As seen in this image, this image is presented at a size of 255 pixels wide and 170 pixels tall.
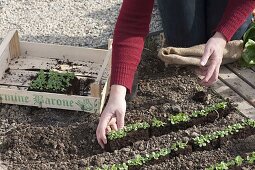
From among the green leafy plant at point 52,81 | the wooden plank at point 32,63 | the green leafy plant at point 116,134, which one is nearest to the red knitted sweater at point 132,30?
the green leafy plant at point 116,134

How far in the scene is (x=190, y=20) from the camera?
12.7 feet

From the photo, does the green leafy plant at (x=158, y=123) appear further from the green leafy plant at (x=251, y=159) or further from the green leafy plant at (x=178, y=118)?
the green leafy plant at (x=251, y=159)

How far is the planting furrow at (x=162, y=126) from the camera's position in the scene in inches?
120

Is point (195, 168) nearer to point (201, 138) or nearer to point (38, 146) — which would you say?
point (201, 138)

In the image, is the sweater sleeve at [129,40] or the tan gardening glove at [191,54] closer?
the sweater sleeve at [129,40]

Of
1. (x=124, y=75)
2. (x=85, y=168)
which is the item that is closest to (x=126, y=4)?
(x=124, y=75)

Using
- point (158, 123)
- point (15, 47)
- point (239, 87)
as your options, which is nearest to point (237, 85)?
point (239, 87)

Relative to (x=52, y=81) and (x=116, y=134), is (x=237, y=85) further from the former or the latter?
(x=52, y=81)

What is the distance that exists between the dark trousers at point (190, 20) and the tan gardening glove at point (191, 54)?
0.11 meters

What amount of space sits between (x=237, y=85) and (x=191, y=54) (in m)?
0.39

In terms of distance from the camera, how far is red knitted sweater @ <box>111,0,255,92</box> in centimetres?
284

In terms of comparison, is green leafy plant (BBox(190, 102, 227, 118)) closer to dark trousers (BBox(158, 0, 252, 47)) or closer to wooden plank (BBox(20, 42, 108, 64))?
dark trousers (BBox(158, 0, 252, 47))

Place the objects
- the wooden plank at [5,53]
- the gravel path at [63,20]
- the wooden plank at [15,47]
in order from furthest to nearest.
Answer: the gravel path at [63,20] < the wooden plank at [15,47] < the wooden plank at [5,53]

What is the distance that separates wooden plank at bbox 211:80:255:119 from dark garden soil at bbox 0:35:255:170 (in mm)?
66
